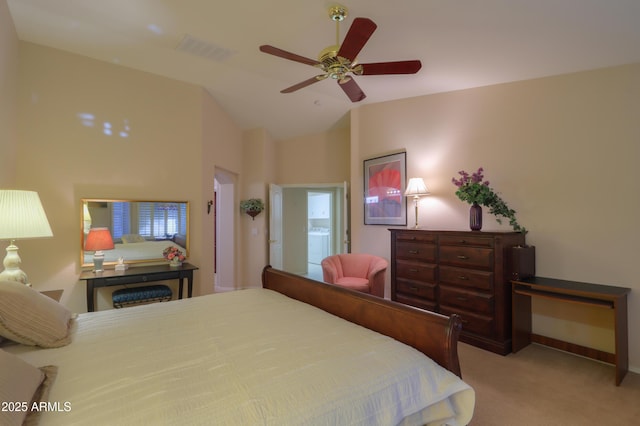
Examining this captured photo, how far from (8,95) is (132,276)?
200cm

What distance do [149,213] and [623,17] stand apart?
4.83m

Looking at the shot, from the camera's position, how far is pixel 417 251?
3631mm

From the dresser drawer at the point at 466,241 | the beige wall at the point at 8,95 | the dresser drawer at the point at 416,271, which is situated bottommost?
the dresser drawer at the point at 416,271

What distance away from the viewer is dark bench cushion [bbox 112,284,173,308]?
331 centimetres

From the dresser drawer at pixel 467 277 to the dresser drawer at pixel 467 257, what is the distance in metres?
0.06

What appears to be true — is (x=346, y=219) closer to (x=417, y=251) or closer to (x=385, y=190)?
(x=385, y=190)

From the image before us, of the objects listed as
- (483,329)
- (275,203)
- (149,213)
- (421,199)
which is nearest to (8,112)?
(149,213)

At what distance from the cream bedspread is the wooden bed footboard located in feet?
0.28

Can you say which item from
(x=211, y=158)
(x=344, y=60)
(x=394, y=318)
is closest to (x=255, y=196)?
(x=211, y=158)

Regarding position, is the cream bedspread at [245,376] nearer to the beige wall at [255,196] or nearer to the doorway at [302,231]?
the doorway at [302,231]

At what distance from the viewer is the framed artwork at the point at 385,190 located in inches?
168

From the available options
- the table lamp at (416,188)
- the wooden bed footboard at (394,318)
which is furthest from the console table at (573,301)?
the wooden bed footboard at (394,318)

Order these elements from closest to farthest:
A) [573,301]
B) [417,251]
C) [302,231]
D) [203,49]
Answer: [573,301], [203,49], [417,251], [302,231]

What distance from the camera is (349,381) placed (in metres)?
1.19
